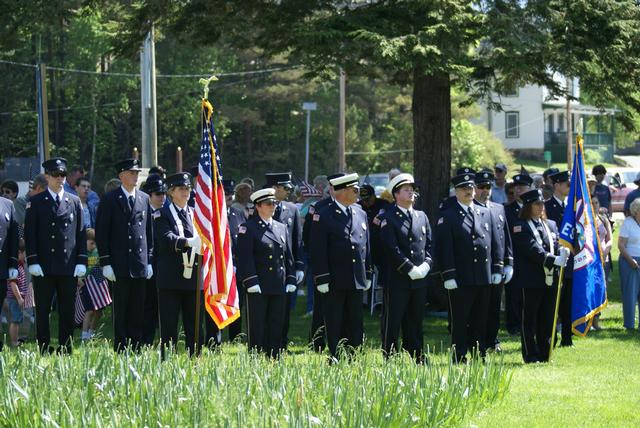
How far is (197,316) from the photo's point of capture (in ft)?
34.7

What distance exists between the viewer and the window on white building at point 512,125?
7612 cm

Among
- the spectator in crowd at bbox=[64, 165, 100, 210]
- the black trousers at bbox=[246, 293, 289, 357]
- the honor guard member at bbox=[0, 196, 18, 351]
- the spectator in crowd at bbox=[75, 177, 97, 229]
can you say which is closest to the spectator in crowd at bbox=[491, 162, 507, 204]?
the spectator in crowd at bbox=[64, 165, 100, 210]

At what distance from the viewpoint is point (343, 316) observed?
11328 millimetres

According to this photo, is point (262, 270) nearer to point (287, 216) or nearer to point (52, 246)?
point (287, 216)

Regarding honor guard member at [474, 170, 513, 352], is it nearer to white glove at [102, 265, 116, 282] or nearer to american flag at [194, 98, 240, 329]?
american flag at [194, 98, 240, 329]

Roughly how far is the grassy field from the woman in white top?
4406 mm

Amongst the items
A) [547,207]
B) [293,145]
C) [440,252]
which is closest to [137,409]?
[440,252]

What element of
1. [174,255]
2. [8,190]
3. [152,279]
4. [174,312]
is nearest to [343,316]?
[174,312]

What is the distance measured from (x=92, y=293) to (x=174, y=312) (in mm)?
2513

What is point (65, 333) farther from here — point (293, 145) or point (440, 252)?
point (293, 145)

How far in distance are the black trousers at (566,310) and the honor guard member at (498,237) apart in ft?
3.36

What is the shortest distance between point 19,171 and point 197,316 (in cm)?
2850

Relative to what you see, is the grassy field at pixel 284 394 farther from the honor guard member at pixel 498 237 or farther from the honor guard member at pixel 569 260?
the honor guard member at pixel 569 260

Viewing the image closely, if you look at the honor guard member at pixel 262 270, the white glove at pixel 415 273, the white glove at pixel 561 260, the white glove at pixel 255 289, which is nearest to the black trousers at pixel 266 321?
the honor guard member at pixel 262 270
